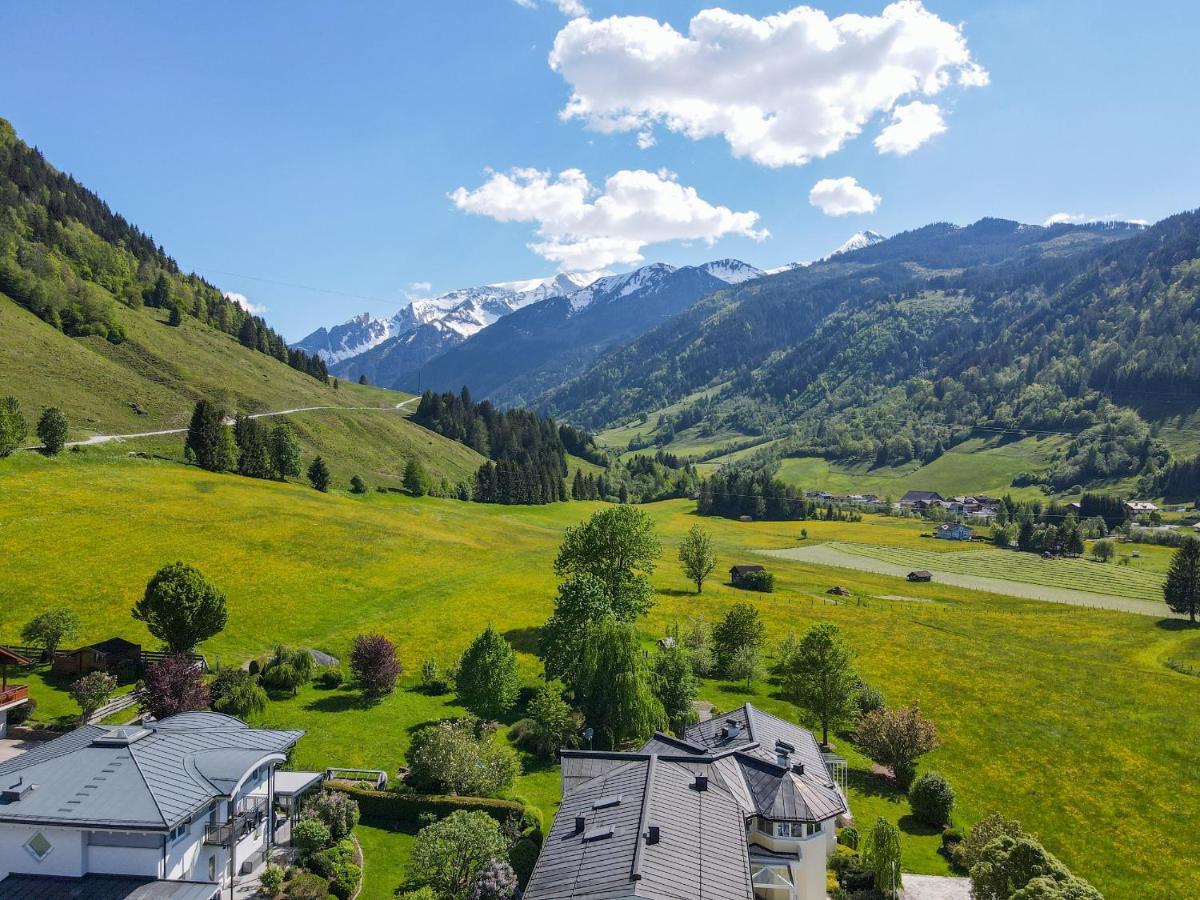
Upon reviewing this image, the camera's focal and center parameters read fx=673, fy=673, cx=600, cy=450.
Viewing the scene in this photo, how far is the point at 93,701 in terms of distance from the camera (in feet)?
148

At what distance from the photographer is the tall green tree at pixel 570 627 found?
58.9 metres

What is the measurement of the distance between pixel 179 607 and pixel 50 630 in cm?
1094

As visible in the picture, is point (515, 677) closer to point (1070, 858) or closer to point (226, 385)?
point (1070, 858)

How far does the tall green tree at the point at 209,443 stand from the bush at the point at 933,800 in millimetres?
122147

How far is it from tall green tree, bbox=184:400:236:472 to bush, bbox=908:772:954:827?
122 m

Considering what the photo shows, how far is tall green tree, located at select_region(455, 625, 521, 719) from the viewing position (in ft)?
172

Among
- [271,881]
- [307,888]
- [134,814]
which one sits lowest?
[271,881]

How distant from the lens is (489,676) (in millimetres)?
52594

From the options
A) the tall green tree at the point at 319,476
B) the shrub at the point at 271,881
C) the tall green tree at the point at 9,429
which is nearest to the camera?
the shrub at the point at 271,881

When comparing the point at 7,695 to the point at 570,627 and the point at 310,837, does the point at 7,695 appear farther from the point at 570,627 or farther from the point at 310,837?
the point at 570,627

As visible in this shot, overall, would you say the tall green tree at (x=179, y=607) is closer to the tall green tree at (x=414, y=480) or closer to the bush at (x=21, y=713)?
the bush at (x=21, y=713)

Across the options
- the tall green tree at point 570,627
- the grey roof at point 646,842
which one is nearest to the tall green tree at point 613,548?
the tall green tree at point 570,627

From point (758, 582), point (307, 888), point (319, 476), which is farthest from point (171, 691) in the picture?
point (319, 476)

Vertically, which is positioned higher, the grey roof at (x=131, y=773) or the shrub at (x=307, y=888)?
the grey roof at (x=131, y=773)
